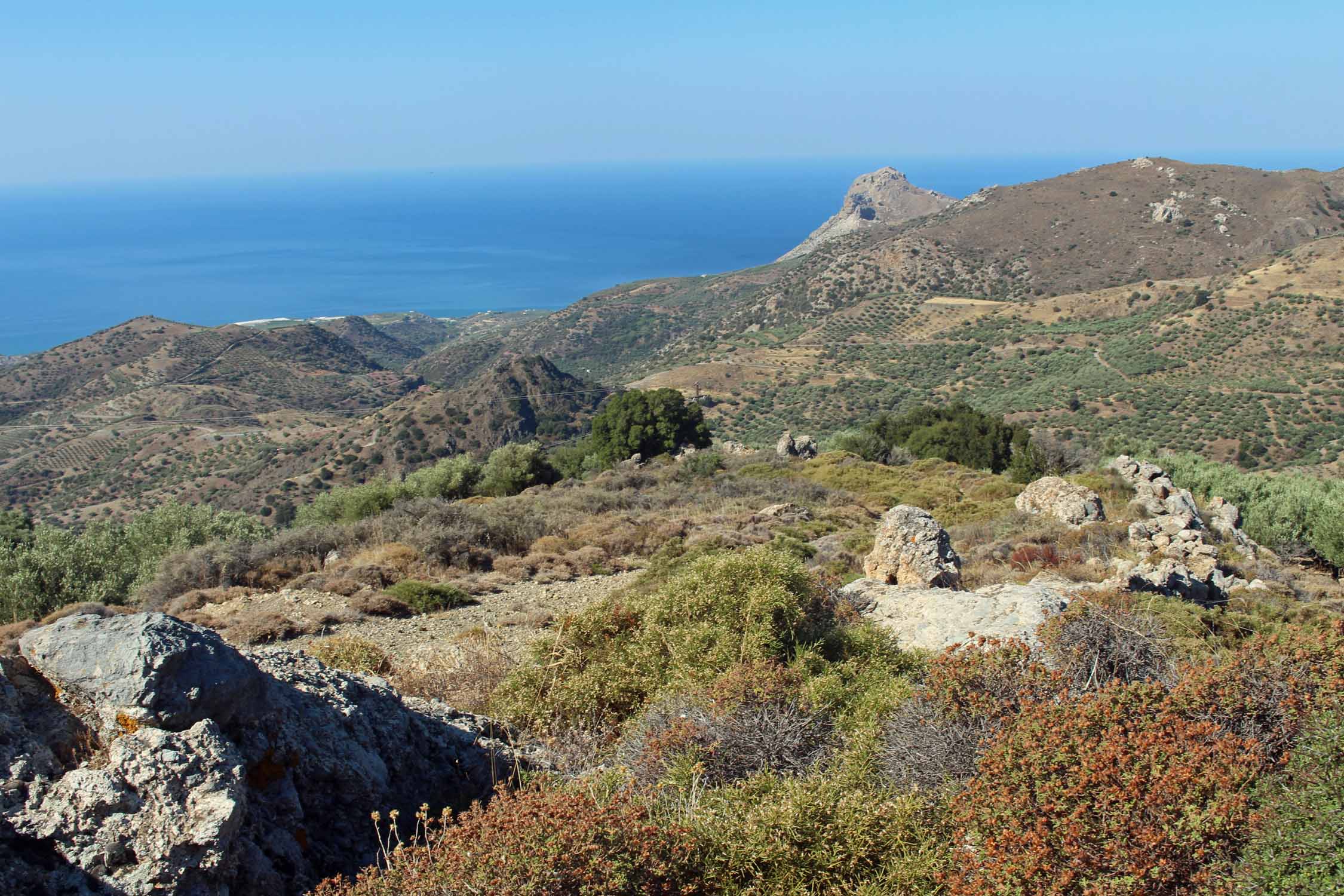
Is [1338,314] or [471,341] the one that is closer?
[1338,314]

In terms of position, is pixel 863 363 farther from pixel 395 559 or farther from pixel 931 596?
pixel 931 596

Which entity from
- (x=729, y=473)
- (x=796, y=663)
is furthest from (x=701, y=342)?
(x=796, y=663)

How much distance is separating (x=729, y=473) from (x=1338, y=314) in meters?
43.8

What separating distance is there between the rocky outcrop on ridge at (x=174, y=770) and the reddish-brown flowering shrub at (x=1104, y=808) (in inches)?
129

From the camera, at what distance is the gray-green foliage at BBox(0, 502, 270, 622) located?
46.6ft

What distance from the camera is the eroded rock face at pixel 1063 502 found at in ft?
51.1

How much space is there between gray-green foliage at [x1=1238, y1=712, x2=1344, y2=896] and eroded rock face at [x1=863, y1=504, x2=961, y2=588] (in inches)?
271

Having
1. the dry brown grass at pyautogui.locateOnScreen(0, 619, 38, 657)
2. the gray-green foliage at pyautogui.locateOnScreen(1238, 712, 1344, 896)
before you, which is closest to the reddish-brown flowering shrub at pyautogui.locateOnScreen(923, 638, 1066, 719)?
the gray-green foliage at pyautogui.locateOnScreen(1238, 712, 1344, 896)

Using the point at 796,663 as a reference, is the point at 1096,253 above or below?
above

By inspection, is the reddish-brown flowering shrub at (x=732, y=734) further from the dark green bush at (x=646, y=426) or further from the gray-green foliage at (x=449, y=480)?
the dark green bush at (x=646, y=426)

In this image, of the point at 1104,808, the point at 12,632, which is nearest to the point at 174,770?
the point at 1104,808

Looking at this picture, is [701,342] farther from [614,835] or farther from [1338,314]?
[614,835]

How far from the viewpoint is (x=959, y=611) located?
8.94 meters

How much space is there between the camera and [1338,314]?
46.0 m
